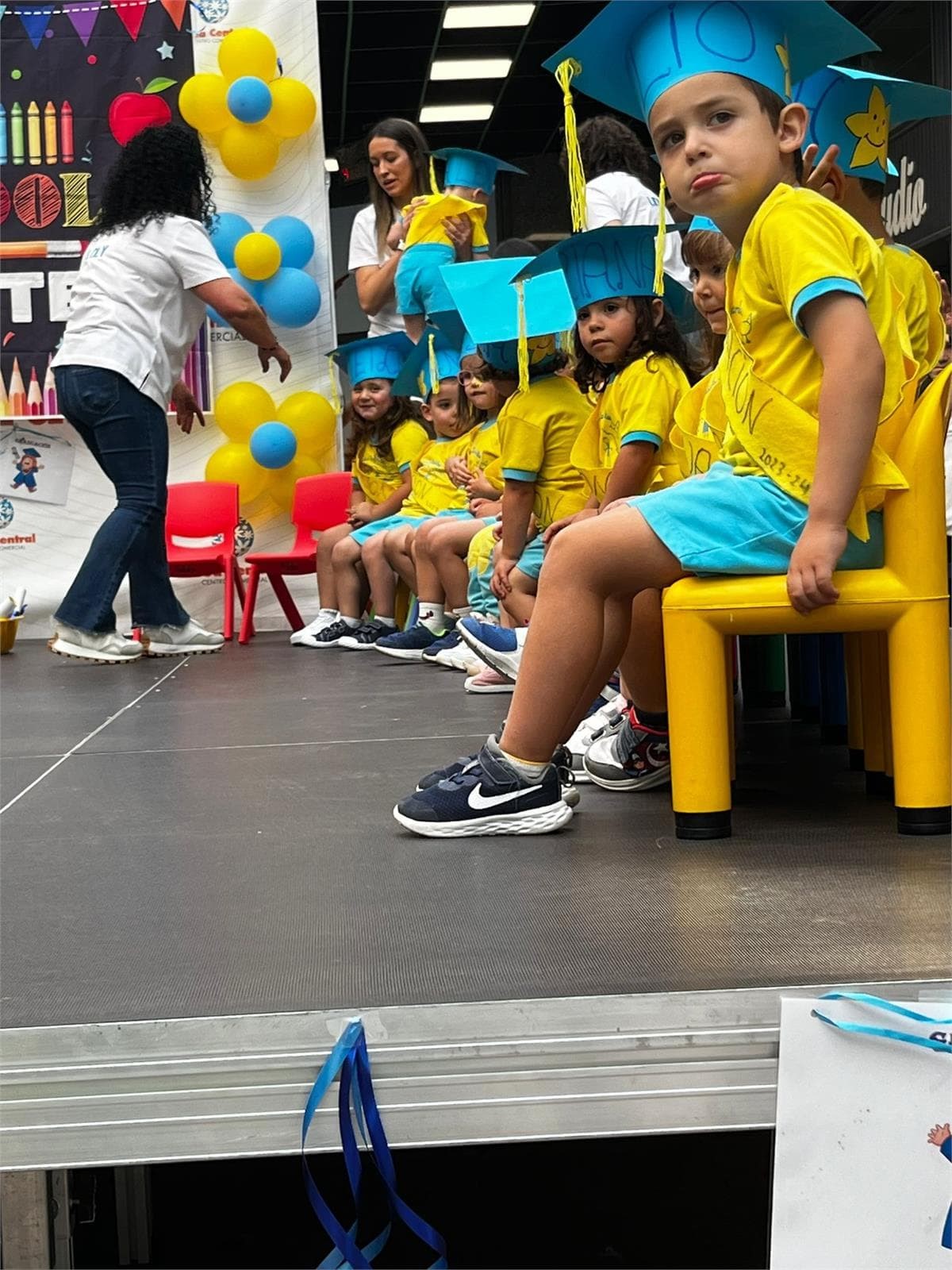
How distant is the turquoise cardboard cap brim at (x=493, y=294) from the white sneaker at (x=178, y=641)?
173 centimetres

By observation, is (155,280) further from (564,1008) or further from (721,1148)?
(564,1008)

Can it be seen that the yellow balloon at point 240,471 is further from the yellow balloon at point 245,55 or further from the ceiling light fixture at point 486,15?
the ceiling light fixture at point 486,15

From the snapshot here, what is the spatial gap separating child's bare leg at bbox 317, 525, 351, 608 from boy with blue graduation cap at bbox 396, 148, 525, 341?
2.80 ft

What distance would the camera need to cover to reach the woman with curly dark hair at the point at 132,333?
4371 mm

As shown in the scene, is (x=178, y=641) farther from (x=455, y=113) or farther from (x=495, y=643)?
(x=455, y=113)

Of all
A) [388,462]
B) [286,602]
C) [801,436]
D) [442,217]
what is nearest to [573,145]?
[801,436]

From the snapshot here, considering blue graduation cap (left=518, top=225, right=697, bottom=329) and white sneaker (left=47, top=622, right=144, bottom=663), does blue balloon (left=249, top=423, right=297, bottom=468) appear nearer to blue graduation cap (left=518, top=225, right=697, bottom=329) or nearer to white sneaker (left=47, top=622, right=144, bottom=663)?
white sneaker (left=47, top=622, right=144, bottom=663)

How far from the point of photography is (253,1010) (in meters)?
1.08

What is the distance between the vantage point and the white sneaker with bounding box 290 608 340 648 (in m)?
4.96

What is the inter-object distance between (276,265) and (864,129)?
13.0ft

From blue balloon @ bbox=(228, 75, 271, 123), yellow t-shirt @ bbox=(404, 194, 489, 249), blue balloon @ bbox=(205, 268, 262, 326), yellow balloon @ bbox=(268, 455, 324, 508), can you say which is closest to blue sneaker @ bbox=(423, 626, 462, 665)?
yellow t-shirt @ bbox=(404, 194, 489, 249)

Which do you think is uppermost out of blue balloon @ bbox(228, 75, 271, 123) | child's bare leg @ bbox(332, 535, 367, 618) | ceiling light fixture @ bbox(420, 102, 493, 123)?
ceiling light fixture @ bbox(420, 102, 493, 123)

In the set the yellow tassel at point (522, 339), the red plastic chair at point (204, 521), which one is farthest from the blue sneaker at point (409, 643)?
the yellow tassel at point (522, 339)

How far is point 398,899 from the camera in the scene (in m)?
1.44
